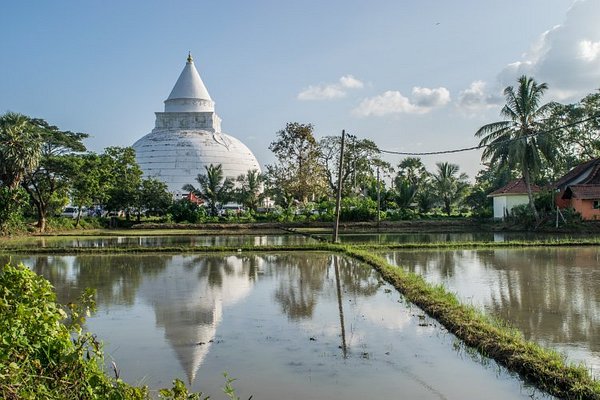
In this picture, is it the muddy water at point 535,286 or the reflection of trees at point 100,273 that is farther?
the reflection of trees at point 100,273

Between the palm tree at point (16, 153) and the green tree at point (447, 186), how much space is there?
31698 millimetres

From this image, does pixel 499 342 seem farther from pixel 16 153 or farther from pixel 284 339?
pixel 16 153

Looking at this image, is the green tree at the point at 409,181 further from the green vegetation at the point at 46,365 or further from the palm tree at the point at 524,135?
the green vegetation at the point at 46,365

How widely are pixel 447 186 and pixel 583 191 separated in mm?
16141

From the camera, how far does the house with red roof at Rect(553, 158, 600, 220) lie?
34438mm

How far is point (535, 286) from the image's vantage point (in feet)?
39.6

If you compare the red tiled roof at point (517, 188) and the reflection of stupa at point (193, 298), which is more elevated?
the red tiled roof at point (517, 188)

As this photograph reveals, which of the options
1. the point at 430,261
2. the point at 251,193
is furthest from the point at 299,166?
the point at 430,261

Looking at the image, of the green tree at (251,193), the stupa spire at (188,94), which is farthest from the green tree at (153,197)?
the stupa spire at (188,94)

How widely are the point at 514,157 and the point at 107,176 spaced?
26.6m

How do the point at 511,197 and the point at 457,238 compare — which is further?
the point at 511,197

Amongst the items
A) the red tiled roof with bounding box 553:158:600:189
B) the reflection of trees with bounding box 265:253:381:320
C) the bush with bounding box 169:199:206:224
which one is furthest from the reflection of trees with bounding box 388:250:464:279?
the bush with bounding box 169:199:206:224

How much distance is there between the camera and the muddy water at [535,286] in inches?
308

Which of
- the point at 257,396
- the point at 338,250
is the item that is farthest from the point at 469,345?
the point at 338,250
